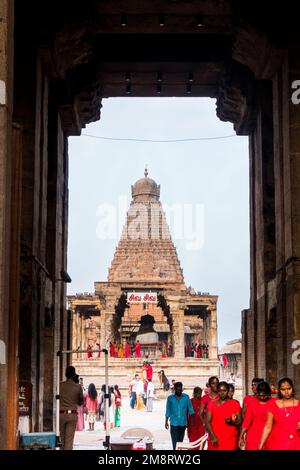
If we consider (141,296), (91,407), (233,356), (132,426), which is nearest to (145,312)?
(233,356)

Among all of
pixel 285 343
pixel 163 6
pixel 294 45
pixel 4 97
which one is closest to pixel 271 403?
pixel 4 97

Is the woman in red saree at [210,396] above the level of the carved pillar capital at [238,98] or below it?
below

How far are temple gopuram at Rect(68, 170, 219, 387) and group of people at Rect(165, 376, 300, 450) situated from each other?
75.7 ft

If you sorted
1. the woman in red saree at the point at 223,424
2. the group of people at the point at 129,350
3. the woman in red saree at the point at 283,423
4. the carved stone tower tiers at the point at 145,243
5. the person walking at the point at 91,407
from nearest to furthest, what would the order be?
the woman in red saree at the point at 283,423 → the woman in red saree at the point at 223,424 → the person walking at the point at 91,407 → the group of people at the point at 129,350 → the carved stone tower tiers at the point at 145,243

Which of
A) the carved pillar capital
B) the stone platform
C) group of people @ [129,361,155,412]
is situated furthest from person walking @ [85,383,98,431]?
the stone platform

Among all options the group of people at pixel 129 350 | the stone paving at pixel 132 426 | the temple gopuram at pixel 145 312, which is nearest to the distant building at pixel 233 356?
the temple gopuram at pixel 145 312

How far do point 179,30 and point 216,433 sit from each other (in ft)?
41.4

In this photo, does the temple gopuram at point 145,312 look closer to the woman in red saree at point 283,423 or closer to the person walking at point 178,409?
the person walking at point 178,409

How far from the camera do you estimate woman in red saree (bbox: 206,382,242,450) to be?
11977 mm

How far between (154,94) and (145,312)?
56.6 meters

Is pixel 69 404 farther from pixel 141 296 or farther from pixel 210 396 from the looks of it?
pixel 141 296

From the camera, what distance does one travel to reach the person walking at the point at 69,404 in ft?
53.8

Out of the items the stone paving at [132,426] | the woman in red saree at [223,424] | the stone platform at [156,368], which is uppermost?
the stone platform at [156,368]

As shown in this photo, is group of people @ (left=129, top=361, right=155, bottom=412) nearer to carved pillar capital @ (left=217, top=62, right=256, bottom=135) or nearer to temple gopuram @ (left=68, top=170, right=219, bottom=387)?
temple gopuram @ (left=68, top=170, right=219, bottom=387)
